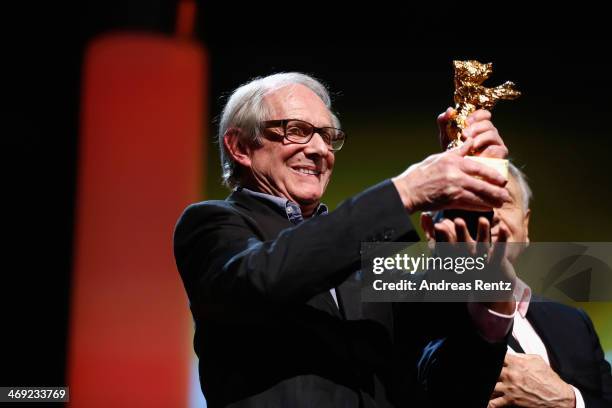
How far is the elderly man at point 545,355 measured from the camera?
64.0 inches

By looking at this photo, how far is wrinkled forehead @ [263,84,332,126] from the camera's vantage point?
1461 mm

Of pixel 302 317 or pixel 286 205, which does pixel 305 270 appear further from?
pixel 286 205

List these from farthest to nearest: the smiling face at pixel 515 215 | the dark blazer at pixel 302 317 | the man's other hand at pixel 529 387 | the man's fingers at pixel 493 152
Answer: the smiling face at pixel 515 215 < the man's other hand at pixel 529 387 < the man's fingers at pixel 493 152 < the dark blazer at pixel 302 317

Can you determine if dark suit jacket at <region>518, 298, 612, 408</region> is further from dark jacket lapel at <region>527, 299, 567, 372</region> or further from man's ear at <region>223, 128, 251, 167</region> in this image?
man's ear at <region>223, 128, 251, 167</region>

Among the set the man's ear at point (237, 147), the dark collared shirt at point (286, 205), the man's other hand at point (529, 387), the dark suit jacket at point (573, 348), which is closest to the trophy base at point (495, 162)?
the dark collared shirt at point (286, 205)

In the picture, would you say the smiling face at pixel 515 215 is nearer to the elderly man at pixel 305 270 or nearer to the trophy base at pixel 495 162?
the elderly man at pixel 305 270

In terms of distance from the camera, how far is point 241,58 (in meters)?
2.67

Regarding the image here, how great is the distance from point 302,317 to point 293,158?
38cm

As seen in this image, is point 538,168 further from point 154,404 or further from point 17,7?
point 17,7

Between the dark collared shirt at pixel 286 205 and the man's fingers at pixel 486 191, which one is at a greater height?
the man's fingers at pixel 486 191

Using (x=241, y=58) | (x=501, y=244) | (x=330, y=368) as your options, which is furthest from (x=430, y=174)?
(x=241, y=58)

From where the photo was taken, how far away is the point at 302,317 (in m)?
1.18

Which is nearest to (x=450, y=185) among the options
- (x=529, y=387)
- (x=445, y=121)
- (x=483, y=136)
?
(x=483, y=136)

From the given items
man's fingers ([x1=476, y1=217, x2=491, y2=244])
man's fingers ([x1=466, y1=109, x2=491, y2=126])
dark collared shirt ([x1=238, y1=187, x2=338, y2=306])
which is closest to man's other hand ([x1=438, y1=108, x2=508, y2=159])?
man's fingers ([x1=466, y1=109, x2=491, y2=126])
